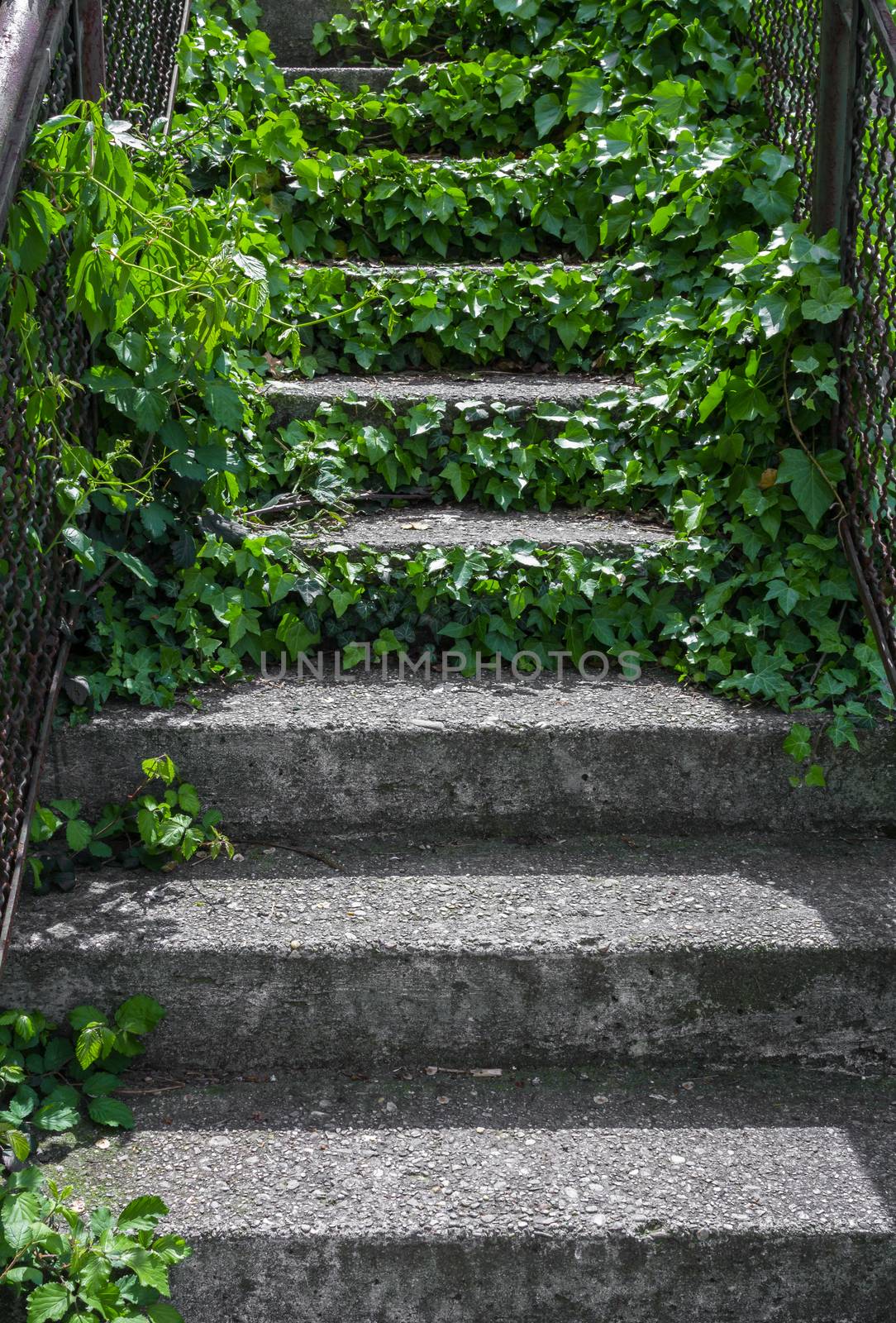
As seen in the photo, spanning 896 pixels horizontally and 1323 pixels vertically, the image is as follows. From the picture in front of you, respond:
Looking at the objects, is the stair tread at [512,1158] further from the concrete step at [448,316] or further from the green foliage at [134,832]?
the concrete step at [448,316]

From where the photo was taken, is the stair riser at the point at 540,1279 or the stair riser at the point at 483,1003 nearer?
the stair riser at the point at 540,1279

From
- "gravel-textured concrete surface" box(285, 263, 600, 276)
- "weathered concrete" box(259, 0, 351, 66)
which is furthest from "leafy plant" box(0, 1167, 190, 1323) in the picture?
"weathered concrete" box(259, 0, 351, 66)

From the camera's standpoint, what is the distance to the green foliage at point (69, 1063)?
192 cm

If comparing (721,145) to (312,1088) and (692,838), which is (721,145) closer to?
(692,838)

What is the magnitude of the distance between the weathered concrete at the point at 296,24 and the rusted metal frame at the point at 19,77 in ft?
6.93

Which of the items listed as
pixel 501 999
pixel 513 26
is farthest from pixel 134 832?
pixel 513 26

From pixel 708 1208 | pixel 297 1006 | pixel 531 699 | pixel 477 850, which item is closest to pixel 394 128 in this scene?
pixel 531 699

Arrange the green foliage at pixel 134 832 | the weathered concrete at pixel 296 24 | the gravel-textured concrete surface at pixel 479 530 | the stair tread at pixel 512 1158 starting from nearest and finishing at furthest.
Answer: the stair tread at pixel 512 1158 < the green foliage at pixel 134 832 < the gravel-textured concrete surface at pixel 479 530 < the weathered concrete at pixel 296 24

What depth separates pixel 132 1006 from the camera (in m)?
2.03

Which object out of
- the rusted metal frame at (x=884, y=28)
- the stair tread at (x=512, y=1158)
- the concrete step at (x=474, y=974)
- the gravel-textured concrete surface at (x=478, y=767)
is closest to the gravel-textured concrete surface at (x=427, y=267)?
the rusted metal frame at (x=884, y=28)

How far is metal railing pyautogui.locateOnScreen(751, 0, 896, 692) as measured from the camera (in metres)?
2.41

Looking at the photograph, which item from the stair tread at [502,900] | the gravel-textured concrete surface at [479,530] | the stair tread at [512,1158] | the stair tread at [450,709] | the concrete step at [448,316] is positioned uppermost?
the concrete step at [448,316]

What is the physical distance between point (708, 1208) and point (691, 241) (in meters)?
2.39

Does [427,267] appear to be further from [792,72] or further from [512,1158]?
[512,1158]
